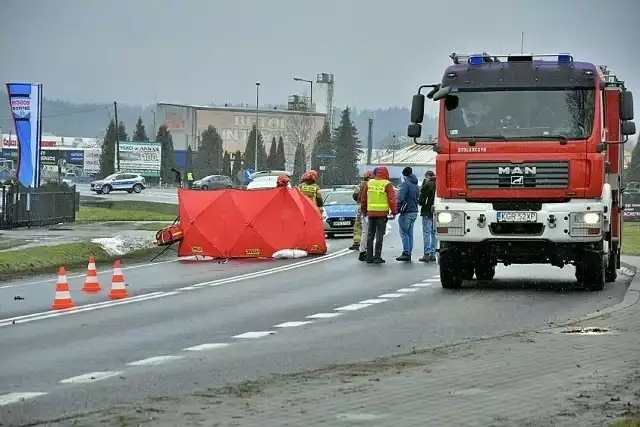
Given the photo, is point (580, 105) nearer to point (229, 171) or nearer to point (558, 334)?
point (558, 334)

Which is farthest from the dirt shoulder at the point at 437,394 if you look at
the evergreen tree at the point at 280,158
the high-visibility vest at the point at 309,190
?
the evergreen tree at the point at 280,158

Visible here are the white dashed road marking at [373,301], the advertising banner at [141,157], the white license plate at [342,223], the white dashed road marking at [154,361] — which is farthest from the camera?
the advertising banner at [141,157]

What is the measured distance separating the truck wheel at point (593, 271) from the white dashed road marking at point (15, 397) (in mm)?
12185

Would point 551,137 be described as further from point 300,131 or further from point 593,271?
point 300,131

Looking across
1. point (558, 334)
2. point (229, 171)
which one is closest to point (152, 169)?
point (229, 171)

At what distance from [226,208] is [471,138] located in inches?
425

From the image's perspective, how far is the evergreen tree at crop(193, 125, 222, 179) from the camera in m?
→ 160

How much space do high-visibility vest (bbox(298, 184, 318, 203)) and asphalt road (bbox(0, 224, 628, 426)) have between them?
7.19m

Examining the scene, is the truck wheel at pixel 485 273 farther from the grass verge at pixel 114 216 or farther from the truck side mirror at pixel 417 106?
the grass verge at pixel 114 216

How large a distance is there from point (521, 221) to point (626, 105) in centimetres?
233

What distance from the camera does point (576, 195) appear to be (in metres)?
20.2

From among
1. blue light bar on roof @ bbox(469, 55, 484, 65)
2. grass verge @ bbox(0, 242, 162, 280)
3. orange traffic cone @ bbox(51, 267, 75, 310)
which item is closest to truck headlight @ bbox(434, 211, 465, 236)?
blue light bar on roof @ bbox(469, 55, 484, 65)

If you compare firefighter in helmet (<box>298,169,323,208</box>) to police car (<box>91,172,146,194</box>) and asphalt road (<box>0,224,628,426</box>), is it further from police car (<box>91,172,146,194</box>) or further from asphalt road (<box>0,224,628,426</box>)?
police car (<box>91,172,146,194</box>)

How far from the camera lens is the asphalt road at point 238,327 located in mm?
10758
